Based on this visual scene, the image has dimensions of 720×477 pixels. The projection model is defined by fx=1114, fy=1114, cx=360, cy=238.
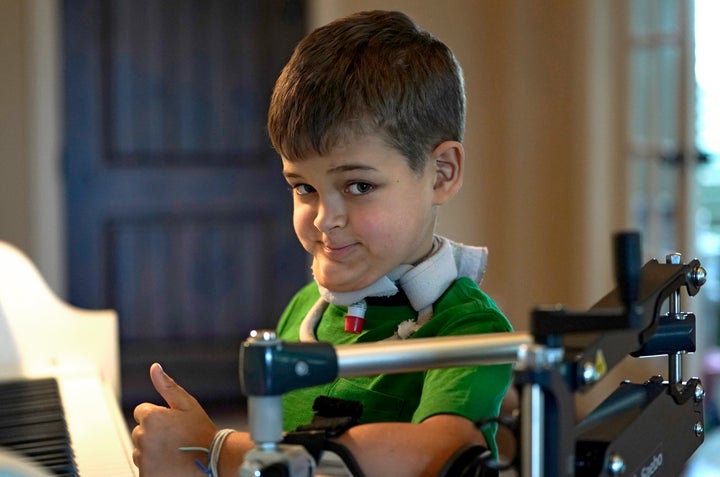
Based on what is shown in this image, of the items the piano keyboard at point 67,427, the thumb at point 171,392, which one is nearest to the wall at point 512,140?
the piano keyboard at point 67,427

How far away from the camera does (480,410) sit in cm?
108

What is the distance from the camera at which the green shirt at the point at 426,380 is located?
3.54 feet

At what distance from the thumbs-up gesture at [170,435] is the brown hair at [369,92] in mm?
295

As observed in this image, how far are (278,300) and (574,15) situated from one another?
76.4 inches

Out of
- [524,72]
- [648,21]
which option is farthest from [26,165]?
[648,21]

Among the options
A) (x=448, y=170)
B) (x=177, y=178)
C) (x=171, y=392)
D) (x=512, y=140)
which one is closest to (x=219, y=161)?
(x=177, y=178)

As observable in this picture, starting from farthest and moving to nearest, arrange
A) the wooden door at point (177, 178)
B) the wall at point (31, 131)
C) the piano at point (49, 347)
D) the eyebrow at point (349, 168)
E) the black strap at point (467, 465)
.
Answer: the wooden door at point (177, 178)
the wall at point (31, 131)
the piano at point (49, 347)
the eyebrow at point (349, 168)
the black strap at point (467, 465)

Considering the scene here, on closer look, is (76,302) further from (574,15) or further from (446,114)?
(446,114)

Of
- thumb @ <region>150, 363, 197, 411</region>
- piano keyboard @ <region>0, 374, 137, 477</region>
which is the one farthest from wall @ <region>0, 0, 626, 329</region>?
thumb @ <region>150, 363, 197, 411</region>

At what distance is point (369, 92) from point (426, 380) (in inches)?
12.3

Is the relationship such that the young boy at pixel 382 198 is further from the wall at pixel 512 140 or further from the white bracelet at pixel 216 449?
the wall at pixel 512 140

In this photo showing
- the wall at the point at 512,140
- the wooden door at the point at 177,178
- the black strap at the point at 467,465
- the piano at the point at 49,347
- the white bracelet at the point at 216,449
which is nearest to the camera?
the black strap at the point at 467,465

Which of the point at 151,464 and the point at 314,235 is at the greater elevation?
the point at 314,235

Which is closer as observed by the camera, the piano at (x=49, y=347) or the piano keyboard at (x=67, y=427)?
the piano keyboard at (x=67, y=427)
